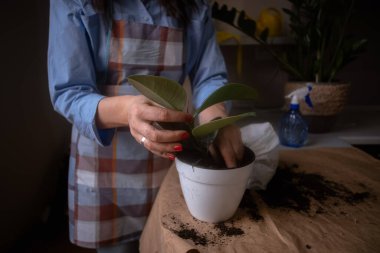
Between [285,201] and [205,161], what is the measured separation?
0.67ft

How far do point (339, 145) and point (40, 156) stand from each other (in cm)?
130

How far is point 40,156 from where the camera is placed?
1.34m

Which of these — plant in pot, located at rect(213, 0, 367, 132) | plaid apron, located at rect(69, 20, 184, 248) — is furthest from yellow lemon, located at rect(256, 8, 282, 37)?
plaid apron, located at rect(69, 20, 184, 248)

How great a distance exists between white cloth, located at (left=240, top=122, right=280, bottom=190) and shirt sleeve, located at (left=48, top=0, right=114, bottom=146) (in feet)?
→ 1.05

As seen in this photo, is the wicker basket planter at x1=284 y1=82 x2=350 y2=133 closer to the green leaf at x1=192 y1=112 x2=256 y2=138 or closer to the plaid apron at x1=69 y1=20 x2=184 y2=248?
the plaid apron at x1=69 y1=20 x2=184 y2=248

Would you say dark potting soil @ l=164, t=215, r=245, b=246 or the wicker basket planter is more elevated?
the wicker basket planter

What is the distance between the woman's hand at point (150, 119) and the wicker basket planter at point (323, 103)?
0.70m

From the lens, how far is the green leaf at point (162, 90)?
371mm

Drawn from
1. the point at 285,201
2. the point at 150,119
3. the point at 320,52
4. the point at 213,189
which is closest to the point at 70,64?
the point at 150,119

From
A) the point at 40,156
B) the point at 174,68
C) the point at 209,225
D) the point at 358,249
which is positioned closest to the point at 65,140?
the point at 40,156

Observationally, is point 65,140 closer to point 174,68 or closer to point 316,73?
point 174,68

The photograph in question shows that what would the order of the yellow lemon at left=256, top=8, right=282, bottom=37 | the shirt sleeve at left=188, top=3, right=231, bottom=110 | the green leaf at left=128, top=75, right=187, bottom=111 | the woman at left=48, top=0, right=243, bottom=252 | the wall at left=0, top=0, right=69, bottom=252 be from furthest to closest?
the yellow lemon at left=256, top=8, right=282, bottom=37
the wall at left=0, top=0, right=69, bottom=252
the shirt sleeve at left=188, top=3, right=231, bottom=110
the woman at left=48, top=0, right=243, bottom=252
the green leaf at left=128, top=75, right=187, bottom=111

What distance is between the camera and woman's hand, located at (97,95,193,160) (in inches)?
15.6

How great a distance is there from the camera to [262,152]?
620mm
